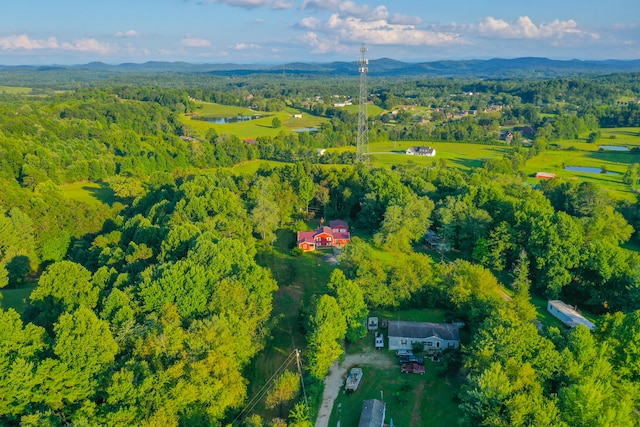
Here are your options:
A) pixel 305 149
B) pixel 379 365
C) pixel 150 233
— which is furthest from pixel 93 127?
pixel 379 365

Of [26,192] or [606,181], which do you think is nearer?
[26,192]

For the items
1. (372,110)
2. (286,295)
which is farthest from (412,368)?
(372,110)

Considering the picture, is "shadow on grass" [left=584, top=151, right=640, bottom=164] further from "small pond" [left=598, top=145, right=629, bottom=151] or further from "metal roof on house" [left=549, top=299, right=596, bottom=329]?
"metal roof on house" [left=549, top=299, right=596, bottom=329]

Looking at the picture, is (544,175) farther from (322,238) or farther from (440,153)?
(322,238)

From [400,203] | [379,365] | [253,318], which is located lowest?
[379,365]

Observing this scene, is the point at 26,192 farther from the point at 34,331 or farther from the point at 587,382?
the point at 587,382

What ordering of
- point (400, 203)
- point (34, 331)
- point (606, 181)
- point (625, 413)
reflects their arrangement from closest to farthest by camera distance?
point (625, 413) < point (34, 331) < point (400, 203) < point (606, 181)

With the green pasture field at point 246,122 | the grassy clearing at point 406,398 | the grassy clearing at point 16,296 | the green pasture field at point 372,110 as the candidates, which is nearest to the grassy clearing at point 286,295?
the grassy clearing at point 406,398
